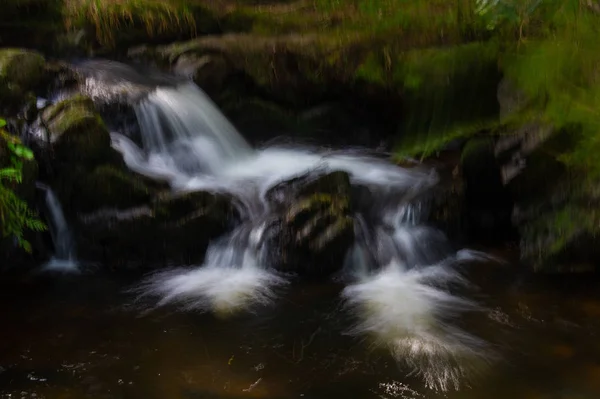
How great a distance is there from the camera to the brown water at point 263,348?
3262 millimetres

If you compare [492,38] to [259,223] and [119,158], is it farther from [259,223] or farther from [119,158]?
[119,158]

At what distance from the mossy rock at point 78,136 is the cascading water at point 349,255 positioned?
0.61 m

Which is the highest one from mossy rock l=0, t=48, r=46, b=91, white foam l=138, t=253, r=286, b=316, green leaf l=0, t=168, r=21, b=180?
mossy rock l=0, t=48, r=46, b=91

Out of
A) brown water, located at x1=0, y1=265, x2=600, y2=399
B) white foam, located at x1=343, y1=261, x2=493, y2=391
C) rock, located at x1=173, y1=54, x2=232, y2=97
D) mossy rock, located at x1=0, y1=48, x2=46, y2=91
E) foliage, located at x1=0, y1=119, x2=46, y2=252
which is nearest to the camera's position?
brown water, located at x1=0, y1=265, x2=600, y2=399

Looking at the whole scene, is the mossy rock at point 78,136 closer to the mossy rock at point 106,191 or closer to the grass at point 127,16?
the mossy rock at point 106,191

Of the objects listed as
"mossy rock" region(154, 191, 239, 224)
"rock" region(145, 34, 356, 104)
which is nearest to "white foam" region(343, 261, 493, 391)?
"mossy rock" region(154, 191, 239, 224)

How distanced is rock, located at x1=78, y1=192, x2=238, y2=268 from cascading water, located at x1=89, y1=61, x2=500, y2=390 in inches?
6.6

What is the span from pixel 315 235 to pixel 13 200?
2.27 m

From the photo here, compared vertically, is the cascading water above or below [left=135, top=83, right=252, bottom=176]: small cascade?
below

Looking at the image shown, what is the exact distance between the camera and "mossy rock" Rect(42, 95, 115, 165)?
16.0 ft

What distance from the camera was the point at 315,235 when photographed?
4.69m

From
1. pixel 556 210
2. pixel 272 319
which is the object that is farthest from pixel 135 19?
pixel 556 210

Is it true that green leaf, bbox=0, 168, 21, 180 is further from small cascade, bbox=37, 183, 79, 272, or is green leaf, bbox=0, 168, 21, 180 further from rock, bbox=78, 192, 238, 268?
rock, bbox=78, 192, 238, 268

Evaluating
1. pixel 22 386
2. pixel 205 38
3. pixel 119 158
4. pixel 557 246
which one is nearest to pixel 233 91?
pixel 205 38
